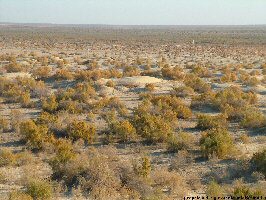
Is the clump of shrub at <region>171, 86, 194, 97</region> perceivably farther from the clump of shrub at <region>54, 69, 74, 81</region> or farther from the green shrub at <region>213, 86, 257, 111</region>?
the clump of shrub at <region>54, 69, 74, 81</region>

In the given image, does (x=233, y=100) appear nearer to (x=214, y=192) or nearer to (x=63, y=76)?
(x=214, y=192)

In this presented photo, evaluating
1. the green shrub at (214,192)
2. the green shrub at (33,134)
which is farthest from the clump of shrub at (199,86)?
the green shrub at (214,192)

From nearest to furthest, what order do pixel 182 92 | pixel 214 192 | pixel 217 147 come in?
pixel 214 192, pixel 217 147, pixel 182 92

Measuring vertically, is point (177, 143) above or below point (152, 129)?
below

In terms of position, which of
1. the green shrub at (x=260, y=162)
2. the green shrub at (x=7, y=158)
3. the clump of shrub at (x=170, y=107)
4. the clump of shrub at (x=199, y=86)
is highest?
the green shrub at (x=260, y=162)

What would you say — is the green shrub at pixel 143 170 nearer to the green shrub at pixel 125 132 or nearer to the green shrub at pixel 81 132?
the green shrub at pixel 125 132

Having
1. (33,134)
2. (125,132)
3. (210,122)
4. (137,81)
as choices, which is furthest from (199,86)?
(33,134)

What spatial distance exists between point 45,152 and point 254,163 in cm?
604

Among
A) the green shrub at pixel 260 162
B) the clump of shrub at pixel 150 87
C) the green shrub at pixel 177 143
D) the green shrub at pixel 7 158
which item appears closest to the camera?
the green shrub at pixel 260 162

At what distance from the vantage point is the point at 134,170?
10.4 m

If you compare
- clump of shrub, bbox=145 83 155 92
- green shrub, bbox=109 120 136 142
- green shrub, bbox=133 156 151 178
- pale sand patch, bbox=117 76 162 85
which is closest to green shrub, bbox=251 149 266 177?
green shrub, bbox=133 156 151 178

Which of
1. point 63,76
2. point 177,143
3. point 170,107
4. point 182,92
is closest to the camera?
point 177,143

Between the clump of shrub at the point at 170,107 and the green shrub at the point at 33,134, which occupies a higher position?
the green shrub at the point at 33,134

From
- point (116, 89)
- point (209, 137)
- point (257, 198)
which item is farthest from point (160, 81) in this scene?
point (257, 198)
